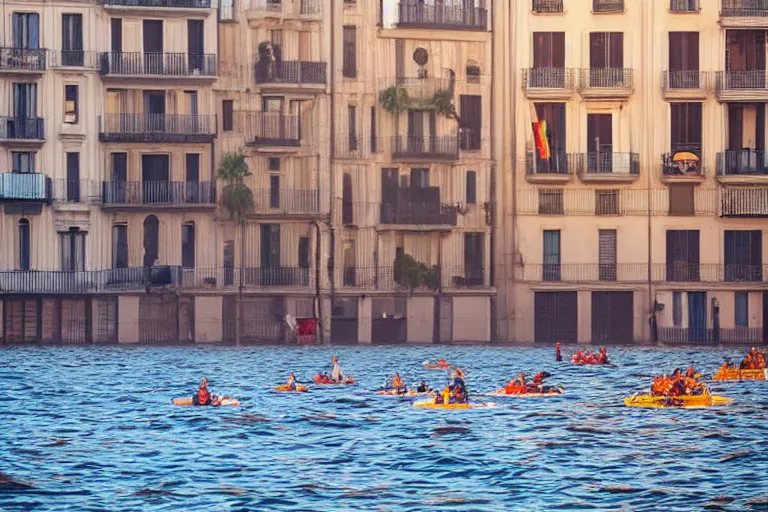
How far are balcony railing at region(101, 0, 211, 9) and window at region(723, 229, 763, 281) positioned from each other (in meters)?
32.4

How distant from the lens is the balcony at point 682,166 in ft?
344

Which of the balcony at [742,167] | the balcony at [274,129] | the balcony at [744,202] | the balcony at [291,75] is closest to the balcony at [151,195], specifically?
the balcony at [274,129]

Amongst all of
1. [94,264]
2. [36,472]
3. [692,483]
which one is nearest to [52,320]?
[94,264]

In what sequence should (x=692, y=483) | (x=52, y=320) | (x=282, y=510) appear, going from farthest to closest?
1. (x=52, y=320)
2. (x=692, y=483)
3. (x=282, y=510)

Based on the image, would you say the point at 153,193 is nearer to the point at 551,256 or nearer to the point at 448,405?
the point at 551,256

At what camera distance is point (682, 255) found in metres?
106

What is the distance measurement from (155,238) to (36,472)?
5247cm

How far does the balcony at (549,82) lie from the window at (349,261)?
13.1 metres

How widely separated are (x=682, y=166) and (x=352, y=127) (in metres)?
18.8

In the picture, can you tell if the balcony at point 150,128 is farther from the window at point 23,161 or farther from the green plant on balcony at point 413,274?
the green plant on balcony at point 413,274

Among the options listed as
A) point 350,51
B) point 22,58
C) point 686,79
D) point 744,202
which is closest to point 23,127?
point 22,58

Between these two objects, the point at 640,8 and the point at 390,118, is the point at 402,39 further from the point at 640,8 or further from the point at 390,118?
the point at 640,8

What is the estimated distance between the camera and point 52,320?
10250 centimetres

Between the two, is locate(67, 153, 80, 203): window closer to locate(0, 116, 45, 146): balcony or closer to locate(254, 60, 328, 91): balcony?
locate(0, 116, 45, 146): balcony
